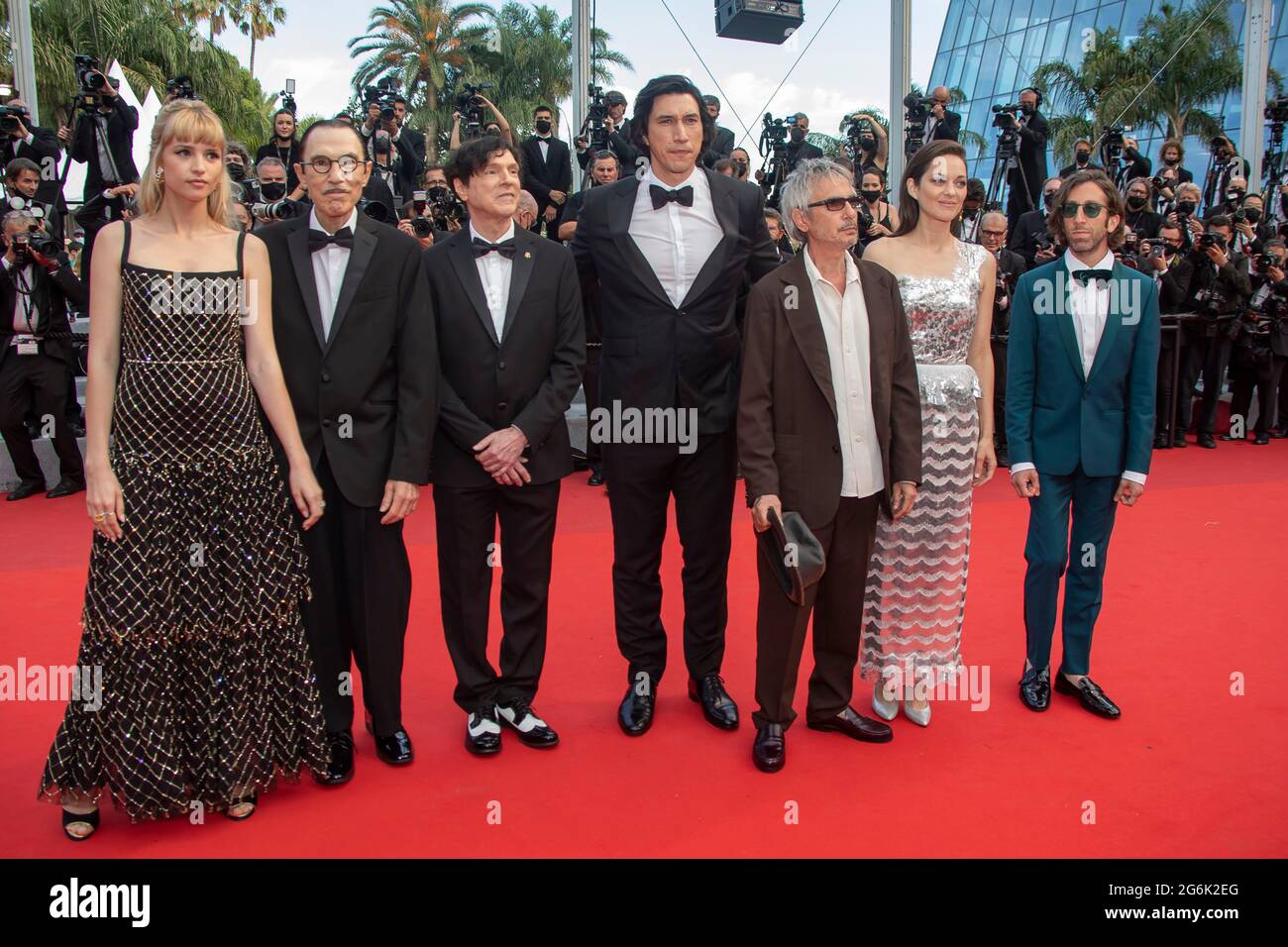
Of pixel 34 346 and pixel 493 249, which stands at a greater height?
pixel 493 249

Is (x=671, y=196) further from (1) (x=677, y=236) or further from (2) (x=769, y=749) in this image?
(2) (x=769, y=749)

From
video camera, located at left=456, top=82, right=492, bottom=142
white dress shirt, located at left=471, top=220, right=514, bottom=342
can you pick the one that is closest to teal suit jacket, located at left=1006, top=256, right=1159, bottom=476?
white dress shirt, located at left=471, top=220, right=514, bottom=342

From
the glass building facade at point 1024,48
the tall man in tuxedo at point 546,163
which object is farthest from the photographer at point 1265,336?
the glass building facade at point 1024,48

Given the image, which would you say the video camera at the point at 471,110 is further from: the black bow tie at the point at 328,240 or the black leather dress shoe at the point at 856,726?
the black leather dress shoe at the point at 856,726

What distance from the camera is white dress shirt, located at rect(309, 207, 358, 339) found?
9.39ft

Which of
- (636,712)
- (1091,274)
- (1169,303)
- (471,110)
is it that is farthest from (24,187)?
(1169,303)

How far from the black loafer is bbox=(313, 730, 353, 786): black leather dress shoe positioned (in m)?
4.89

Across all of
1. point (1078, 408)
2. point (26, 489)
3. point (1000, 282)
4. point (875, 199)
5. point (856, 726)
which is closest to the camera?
point (856, 726)

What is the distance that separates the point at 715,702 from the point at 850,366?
1.14 metres

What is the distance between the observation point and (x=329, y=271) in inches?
113

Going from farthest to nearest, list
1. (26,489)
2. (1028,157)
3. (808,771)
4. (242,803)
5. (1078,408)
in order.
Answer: (1028,157) → (26,489) → (1078,408) → (808,771) → (242,803)

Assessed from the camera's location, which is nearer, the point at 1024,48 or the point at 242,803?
the point at 242,803

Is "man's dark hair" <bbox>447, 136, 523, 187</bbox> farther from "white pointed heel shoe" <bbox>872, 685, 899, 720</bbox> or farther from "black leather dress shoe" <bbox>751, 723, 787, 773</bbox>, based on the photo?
"white pointed heel shoe" <bbox>872, 685, 899, 720</bbox>

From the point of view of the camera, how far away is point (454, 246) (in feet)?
10.0
